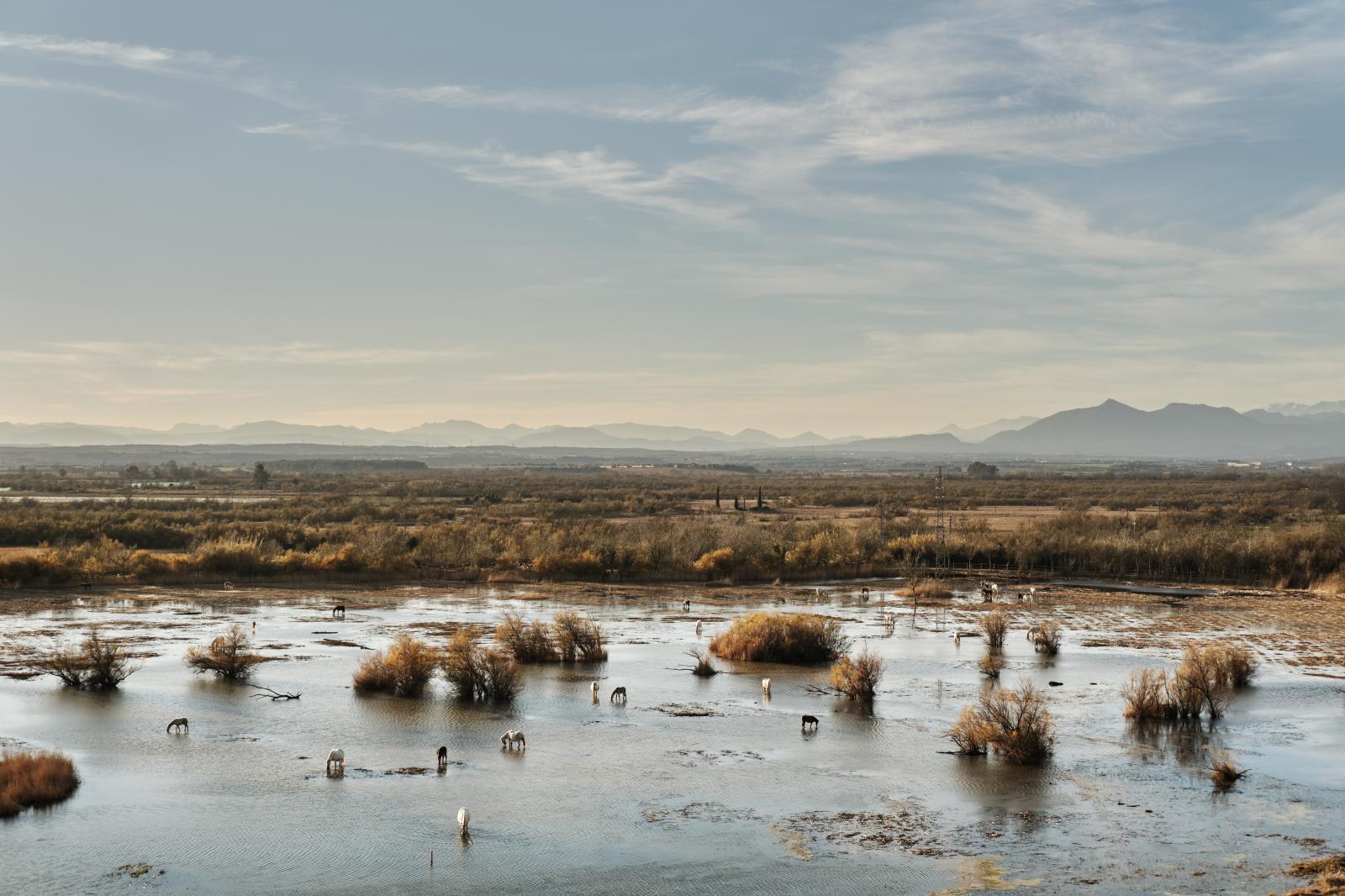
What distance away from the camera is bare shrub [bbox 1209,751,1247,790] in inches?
760

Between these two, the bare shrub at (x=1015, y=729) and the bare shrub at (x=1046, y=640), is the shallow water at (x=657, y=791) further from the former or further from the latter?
the bare shrub at (x=1046, y=640)

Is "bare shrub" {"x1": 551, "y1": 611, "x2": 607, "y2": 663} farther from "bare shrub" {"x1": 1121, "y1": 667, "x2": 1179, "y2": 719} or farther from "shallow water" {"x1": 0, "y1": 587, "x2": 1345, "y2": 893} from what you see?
"bare shrub" {"x1": 1121, "y1": 667, "x2": 1179, "y2": 719}

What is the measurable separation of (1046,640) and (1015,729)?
12288 millimetres

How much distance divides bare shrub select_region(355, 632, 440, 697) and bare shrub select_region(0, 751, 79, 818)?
770 centimetres

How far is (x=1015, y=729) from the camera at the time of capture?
20.8 meters

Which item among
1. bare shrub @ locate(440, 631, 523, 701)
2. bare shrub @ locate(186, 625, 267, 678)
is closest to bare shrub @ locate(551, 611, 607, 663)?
bare shrub @ locate(440, 631, 523, 701)

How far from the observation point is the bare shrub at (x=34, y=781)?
17156mm

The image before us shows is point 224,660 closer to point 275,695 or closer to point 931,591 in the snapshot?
point 275,695

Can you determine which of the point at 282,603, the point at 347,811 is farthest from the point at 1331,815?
the point at 282,603

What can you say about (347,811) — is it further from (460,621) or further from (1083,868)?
(460,621)

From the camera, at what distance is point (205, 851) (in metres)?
15.7

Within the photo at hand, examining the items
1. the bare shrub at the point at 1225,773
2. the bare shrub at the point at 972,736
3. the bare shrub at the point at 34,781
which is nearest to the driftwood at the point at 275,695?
the bare shrub at the point at 34,781

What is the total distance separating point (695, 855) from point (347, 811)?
5.04 meters

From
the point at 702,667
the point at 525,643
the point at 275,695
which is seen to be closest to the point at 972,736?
the point at 702,667
